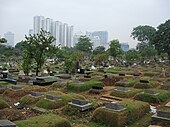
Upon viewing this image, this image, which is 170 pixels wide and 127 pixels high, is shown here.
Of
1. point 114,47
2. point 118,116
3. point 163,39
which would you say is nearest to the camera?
point 118,116

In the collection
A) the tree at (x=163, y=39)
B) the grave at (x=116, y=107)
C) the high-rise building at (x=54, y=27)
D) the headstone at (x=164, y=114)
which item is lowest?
the headstone at (x=164, y=114)

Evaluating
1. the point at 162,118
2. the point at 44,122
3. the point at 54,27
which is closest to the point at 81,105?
the point at 44,122

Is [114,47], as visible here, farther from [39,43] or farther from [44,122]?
[44,122]

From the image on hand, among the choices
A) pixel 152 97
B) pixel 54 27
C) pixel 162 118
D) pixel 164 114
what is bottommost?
pixel 162 118

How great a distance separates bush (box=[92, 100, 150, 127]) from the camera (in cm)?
1076

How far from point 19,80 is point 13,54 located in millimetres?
42468

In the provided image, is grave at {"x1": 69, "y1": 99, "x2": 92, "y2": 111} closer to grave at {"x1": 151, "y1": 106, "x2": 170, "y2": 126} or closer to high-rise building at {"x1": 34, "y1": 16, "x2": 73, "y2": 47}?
grave at {"x1": 151, "y1": 106, "x2": 170, "y2": 126}

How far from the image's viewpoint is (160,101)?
15.5 metres

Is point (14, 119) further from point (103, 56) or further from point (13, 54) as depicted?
point (13, 54)

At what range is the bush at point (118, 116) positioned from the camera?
424 inches

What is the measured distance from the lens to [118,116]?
1080 centimetres

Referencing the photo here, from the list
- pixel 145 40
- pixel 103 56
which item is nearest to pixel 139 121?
pixel 103 56

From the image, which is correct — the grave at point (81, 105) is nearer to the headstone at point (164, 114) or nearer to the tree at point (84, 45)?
the headstone at point (164, 114)

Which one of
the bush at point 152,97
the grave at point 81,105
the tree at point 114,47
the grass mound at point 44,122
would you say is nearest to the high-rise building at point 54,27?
the tree at point 114,47
